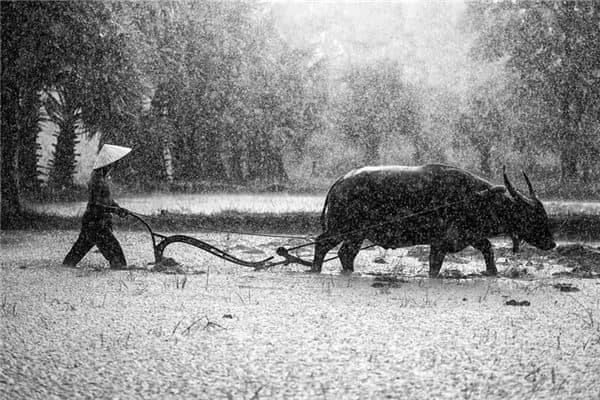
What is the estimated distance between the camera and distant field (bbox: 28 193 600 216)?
15688 mm

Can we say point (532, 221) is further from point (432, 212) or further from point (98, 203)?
point (98, 203)

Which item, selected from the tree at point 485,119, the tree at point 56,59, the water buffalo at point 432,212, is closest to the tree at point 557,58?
the tree at point 485,119

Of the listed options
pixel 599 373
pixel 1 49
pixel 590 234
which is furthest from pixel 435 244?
pixel 1 49

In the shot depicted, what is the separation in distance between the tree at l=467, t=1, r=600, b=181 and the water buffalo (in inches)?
420

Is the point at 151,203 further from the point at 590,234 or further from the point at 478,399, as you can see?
the point at 478,399

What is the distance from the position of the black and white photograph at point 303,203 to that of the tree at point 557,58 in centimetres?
6

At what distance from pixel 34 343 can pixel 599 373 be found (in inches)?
152

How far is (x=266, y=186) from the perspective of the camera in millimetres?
20453

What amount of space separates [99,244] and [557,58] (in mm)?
13674

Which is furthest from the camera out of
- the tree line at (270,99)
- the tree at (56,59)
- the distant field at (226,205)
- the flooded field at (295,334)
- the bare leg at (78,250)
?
the distant field at (226,205)

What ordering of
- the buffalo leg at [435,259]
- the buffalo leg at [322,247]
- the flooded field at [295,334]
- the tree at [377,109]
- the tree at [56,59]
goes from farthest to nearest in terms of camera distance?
the tree at [377,109]
the tree at [56,59]
the buffalo leg at [322,247]
the buffalo leg at [435,259]
the flooded field at [295,334]

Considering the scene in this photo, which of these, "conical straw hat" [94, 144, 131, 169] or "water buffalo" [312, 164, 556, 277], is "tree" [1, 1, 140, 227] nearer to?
"conical straw hat" [94, 144, 131, 169]

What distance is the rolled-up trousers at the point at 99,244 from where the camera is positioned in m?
8.26

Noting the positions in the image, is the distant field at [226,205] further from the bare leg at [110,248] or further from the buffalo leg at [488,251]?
the buffalo leg at [488,251]
